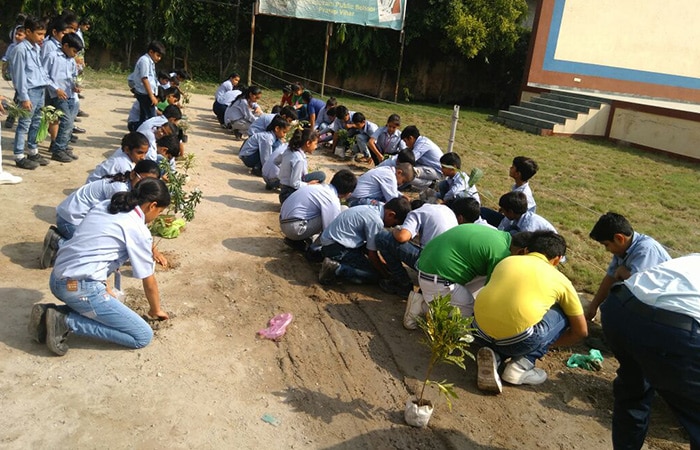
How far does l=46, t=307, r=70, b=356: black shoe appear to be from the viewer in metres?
3.94

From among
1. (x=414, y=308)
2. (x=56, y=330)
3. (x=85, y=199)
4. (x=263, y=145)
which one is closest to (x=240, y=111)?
(x=263, y=145)

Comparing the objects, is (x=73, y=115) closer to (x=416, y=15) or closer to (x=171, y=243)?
(x=171, y=243)

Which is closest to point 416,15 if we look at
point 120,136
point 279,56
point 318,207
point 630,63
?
point 279,56

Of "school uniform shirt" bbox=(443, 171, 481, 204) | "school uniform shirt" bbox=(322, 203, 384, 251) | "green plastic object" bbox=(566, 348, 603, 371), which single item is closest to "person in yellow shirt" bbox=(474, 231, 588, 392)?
"green plastic object" bbox=(566, 348, 603, 371)

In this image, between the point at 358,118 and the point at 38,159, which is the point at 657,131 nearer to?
the point at 358,118

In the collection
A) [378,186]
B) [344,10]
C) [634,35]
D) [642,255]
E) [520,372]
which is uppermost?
[634,35]

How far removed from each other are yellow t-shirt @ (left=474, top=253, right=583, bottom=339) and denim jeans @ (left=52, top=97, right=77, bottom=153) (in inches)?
256

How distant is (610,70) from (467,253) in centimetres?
1842

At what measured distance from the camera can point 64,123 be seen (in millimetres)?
8172

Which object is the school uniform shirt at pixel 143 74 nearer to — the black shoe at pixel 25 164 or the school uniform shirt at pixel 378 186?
the black shoe at pixel 25 164

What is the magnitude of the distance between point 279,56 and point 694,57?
15.2 metres

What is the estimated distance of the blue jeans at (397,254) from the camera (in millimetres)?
5477

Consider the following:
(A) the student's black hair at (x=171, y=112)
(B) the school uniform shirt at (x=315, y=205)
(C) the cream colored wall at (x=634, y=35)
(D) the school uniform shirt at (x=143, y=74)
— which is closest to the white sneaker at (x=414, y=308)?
(B) the school uniform shirt at (x=315, y=205)

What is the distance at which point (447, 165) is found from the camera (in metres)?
7.29
